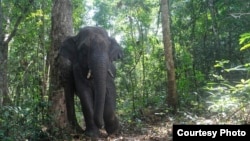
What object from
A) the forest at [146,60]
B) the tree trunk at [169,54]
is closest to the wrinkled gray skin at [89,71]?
the forest at [146,60]

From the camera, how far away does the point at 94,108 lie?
852 cm

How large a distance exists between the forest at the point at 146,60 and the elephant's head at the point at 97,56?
560mm

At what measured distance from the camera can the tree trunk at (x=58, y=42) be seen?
9.30 metres

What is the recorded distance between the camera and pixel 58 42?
9.63 m

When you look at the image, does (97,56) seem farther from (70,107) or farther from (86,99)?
(70,107)

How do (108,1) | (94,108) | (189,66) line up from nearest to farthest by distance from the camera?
(94,108) → (189,66) → (108,1)

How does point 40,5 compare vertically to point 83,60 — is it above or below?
above

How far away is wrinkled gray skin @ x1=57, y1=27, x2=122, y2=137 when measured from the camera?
29.0 feet

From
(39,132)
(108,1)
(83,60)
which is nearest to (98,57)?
(83,60)

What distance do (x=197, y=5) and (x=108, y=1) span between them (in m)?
7.46

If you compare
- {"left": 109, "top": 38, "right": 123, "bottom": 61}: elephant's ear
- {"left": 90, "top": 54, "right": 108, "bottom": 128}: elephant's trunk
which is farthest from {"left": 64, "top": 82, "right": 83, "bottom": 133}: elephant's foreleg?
{"left": 109, "top": 38, "right": 123, "bottom": 61}: elephant's ear

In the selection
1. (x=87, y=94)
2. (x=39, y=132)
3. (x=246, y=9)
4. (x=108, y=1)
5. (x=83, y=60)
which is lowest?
(x=39, y=132)

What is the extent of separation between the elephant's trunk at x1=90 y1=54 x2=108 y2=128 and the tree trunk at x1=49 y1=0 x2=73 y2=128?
1051 millimetres

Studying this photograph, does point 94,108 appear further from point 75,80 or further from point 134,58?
point 134,58
